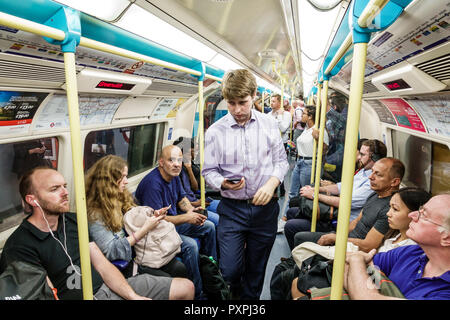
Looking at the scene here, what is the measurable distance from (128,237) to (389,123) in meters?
3.40

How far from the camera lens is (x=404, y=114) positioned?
289 centimetres

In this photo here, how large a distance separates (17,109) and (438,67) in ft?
8.91

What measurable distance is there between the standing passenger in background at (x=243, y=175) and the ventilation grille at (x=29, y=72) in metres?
1.10

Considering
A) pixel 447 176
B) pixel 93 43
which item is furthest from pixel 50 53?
pixel 447 176

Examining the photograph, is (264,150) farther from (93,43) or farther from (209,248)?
(209,248)

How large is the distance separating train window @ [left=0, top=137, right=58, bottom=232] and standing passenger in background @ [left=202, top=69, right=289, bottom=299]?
1.08m

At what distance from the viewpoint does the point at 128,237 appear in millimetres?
1856

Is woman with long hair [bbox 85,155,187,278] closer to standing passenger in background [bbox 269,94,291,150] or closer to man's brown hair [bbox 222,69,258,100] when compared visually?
man's brown hair [bbox 222,69,258,100]

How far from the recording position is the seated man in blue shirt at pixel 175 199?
7.41 ft

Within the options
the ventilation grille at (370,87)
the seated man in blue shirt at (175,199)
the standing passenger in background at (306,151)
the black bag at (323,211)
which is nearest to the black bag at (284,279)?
the seated man in blue shirt at (175,199)

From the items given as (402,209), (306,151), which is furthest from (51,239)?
(306,151)

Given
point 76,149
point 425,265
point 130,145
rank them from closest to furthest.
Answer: point 76,149 → point 425,265 → point 130,145

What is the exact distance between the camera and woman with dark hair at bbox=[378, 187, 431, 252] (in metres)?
1.80

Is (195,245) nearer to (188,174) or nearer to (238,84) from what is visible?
(188,174)
